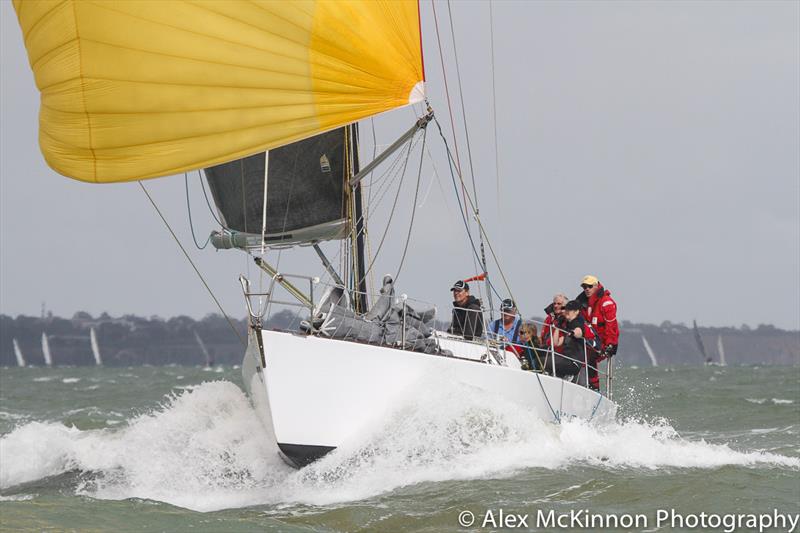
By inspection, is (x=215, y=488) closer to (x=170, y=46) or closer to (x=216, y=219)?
(x=170, y=46)

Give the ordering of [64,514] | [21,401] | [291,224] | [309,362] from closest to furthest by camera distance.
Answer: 1. [64,514]
2. [309,362]
3. [291,224]
4. [21,401]

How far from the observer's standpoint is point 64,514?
23.8 ft

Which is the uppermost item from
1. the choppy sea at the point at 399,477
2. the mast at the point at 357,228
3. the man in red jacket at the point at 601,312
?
the mast at the point at 357,228

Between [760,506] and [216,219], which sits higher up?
[216,219]

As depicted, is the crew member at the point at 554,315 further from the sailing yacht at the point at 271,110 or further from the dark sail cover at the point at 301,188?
the dark sail cover at the point at 301,188

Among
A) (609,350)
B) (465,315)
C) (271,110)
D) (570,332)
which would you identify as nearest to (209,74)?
(271,110)

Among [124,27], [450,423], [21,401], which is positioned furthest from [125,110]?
[21,401]

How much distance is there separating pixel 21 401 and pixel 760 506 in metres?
22.4

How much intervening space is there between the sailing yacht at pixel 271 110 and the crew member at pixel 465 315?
62.0 inches

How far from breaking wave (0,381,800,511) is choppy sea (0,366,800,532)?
0.5 inches

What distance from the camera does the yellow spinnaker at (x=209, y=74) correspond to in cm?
866

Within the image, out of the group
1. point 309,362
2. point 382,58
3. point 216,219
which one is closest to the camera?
point 309,362

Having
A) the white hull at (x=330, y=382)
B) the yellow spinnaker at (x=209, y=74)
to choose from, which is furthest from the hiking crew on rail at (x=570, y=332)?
the yellow spinnaker at (x=209, y=74)

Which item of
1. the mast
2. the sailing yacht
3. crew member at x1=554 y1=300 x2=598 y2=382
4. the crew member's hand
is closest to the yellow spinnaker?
the sailing yacht
